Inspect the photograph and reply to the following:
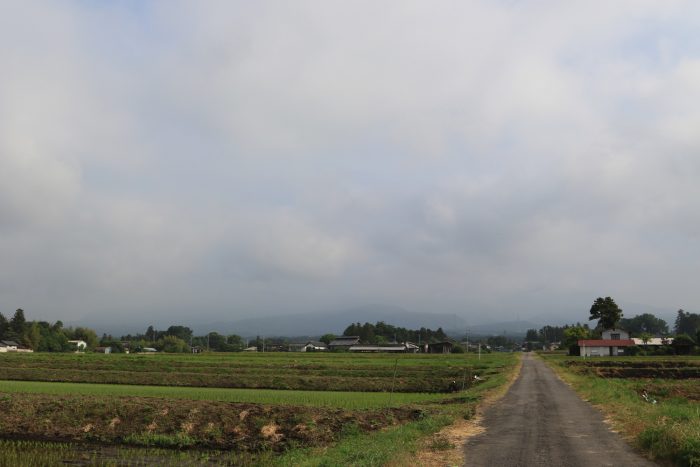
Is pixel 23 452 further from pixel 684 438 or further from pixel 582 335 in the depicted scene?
pixel 582 335

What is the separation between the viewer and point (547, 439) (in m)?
14.3

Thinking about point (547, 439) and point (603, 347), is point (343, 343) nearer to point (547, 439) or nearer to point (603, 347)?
point (603, 347)

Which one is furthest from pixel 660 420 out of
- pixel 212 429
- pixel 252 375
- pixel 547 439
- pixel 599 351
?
pixel 599 351

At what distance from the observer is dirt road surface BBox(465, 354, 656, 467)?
11805 millimetres

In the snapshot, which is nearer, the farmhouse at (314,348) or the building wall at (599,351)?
the building wall at (599,351)

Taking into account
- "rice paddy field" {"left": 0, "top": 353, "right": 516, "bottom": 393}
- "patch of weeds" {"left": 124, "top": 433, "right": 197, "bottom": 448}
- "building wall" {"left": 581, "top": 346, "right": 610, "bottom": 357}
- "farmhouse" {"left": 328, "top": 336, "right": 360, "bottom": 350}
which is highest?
"patch of weeds" {"left": 124, "top": 433, "right": 197, "bottom": 448}

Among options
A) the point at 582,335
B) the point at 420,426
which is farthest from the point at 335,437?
the point at 582,335

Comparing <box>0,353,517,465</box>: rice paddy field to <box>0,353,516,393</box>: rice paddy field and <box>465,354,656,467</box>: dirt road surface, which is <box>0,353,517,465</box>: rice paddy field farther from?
<box>0,353,516,393</box>: rice paddy field

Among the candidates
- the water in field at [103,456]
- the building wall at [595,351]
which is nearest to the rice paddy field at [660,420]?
the water in field at [103,456]

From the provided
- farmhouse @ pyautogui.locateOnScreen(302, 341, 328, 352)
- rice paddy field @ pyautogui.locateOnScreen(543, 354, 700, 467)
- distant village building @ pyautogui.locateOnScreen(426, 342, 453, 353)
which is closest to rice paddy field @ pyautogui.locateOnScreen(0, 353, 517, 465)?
rice paddy field @ pyautogui.locateOnScreen(543, 354, 700, 467)

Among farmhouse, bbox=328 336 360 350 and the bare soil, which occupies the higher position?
the bare soil

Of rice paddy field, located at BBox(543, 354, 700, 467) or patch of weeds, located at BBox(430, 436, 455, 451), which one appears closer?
rice paddy field, located at BBox(543, 354, 700, 467)

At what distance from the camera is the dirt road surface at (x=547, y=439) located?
38.7 feet

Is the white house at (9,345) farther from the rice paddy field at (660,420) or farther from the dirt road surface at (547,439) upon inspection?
the dirt road surface at (547,439)
